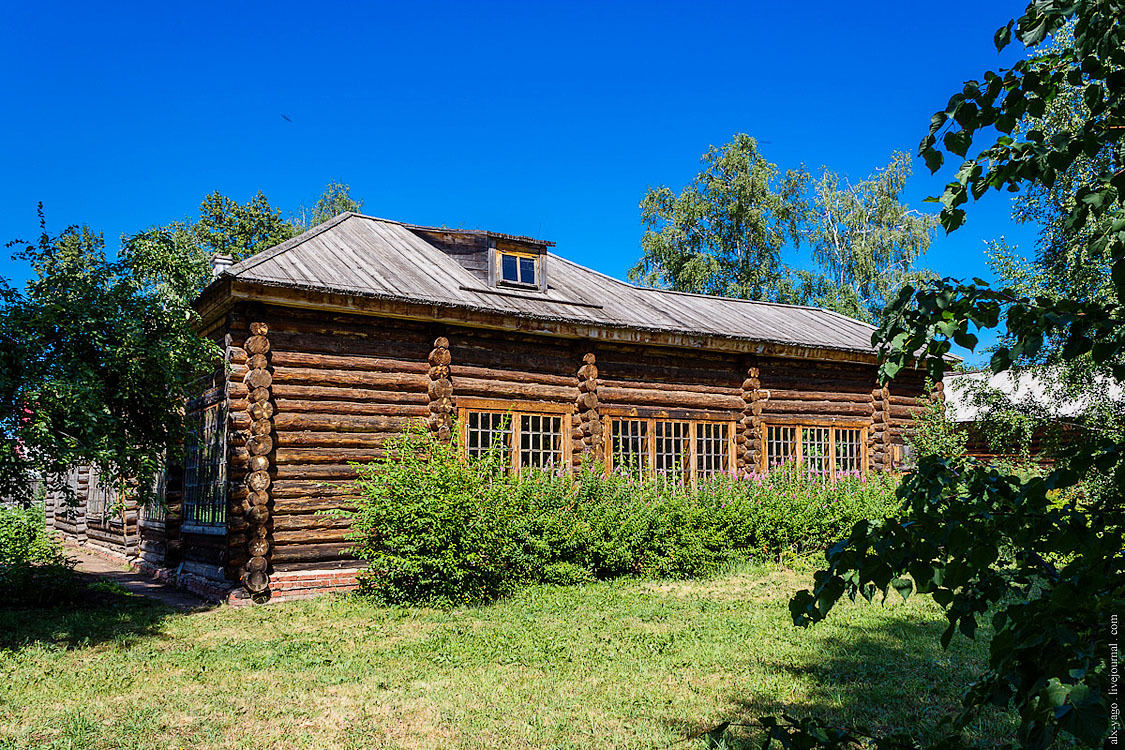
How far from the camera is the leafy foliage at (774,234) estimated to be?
101 ft

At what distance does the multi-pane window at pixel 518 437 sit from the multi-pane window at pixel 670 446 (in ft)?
3.32

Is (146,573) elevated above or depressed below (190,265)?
below

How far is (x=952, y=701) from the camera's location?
5.69m

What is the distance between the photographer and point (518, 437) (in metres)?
12.5

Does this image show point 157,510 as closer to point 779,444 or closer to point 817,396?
point 779,444

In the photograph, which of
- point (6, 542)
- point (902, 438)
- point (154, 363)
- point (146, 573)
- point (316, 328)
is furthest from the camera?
point (902, 438)

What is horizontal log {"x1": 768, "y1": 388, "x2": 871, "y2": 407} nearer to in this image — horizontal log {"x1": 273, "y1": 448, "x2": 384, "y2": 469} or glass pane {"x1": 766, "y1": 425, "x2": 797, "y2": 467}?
glass pane {"x1": 766, "y1": 425, "x2": 797, "y2": 467}

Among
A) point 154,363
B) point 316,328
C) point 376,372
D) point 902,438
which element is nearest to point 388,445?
point 376,372

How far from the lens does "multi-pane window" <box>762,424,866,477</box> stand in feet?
50.4

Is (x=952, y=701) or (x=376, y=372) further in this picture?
(x=376, y=372)

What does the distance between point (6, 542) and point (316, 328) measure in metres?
4.44

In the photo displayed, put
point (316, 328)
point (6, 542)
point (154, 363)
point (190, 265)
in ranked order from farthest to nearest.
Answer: point (316, 328), point (6, 542), point (190, 265), point (154, 363)

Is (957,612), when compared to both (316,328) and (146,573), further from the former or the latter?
(146,573)

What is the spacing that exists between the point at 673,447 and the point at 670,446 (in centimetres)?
6
